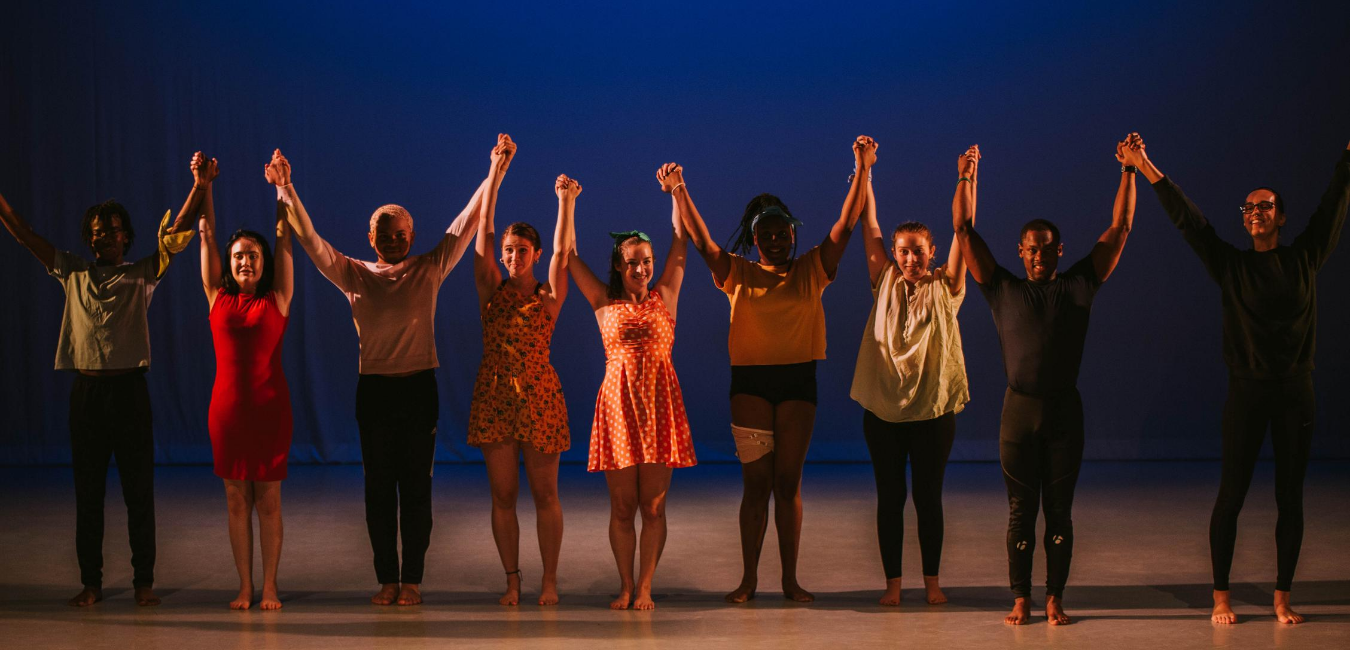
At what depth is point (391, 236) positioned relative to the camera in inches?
164

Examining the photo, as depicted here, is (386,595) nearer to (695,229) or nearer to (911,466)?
(695,229)

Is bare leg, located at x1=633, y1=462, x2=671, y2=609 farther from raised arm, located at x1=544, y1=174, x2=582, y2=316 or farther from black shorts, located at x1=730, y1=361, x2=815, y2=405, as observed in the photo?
raised arm, located at x1=544, y1=174, x2=582, y2=316

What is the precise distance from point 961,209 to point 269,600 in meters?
2.69

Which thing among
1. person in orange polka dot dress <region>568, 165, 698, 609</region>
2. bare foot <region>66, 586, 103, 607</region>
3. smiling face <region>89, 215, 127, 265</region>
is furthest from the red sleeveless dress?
person in orange polka dot dress <region>568, 165, 698, 609</region>

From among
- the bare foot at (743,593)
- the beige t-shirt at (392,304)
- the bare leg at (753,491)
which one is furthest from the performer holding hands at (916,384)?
the beige t-shirt at (392,304)

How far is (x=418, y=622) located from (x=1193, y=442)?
6094 millimetres

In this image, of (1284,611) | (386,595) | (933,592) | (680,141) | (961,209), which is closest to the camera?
(1284,611)

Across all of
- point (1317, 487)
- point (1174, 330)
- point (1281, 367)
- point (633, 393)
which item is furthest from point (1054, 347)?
point (1174, 330)

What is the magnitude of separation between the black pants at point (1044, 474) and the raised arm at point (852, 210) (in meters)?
0.79

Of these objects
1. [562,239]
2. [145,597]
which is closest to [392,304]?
[562,239]

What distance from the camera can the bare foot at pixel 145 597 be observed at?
4078 mm

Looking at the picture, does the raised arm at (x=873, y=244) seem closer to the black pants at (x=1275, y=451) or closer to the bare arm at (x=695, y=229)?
the bare arm at (x=695, y=229)

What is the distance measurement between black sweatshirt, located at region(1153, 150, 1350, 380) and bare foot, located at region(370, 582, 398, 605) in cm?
292

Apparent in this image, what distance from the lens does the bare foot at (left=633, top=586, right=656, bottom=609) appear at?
3.97 m
